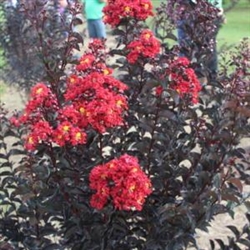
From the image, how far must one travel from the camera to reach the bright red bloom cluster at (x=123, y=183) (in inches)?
76.0

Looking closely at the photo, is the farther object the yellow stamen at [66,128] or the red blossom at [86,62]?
the red blossom at [86,62]

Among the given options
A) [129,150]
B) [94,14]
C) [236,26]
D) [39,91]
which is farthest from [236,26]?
[39,91]

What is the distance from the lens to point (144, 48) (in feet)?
7.77

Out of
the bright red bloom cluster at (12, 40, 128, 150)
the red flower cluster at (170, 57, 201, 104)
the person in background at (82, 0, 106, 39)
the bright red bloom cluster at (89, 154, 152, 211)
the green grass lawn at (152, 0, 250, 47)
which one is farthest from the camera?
the green grass lawn at (152, 0, 250, 47)

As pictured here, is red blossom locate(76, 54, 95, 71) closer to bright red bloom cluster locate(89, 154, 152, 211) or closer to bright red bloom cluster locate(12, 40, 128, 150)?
bright red bloom cluster locate(12, 40, 128, 150)

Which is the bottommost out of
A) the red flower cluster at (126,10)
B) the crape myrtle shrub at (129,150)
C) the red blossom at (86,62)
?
the crape myrtle shrub at (129,150)

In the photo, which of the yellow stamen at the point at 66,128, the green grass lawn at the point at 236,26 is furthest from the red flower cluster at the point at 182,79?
the green grass lawn at the point at 236,26

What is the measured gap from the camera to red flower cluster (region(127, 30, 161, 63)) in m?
2.37

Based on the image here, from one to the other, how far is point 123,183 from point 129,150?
0.66 m

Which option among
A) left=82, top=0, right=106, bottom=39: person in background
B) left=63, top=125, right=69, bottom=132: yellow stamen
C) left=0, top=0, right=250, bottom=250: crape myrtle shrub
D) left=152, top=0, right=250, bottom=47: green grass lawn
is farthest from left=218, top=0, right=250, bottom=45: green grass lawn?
left=63, top=125, right=69, bottom=132: yellow stamen

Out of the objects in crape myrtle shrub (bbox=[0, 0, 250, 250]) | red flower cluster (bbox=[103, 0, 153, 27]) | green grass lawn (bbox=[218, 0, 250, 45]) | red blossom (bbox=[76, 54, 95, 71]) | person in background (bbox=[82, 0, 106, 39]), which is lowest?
green grass lawn (bbox=[218, 0, 250, 45])

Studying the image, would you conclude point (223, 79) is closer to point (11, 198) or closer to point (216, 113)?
point (216, 113)

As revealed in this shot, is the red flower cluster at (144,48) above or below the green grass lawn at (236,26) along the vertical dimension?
above

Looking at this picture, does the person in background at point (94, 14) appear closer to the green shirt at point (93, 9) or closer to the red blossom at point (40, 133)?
the green shirt at point (93, 9)
